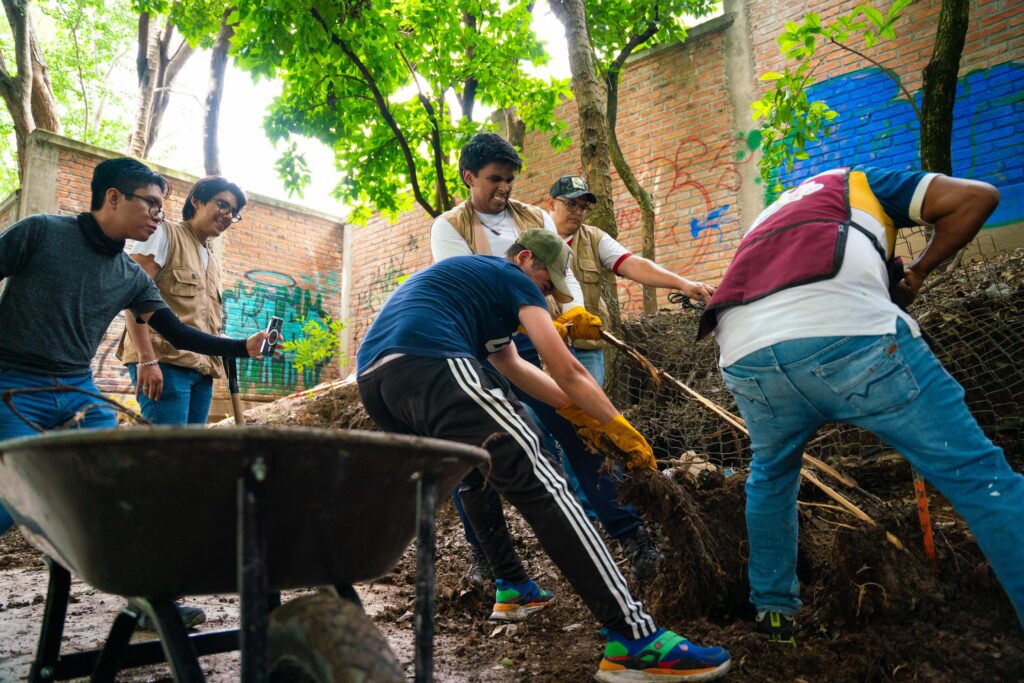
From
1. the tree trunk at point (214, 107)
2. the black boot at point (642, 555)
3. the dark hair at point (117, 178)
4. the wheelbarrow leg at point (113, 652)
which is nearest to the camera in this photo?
the wheelbarrow leg at point (113, 652)

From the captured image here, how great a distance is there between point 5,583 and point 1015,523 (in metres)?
4.40

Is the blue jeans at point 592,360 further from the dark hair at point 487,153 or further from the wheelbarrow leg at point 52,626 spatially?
the wheelbarrow leg at point 52,626

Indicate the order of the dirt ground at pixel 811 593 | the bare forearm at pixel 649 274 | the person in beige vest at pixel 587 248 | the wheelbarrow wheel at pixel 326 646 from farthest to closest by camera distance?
1. the person in beige vest at pixel 587 248
2. the bare forearm at pixel 649 274
3. the dirt ground at pixel 811 593
4. the wheelbarrow wheel at pixel 326 646

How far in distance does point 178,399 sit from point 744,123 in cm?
624

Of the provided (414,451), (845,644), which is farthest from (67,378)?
(845,644)

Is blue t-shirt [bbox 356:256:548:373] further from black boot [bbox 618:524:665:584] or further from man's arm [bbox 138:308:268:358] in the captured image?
black boot [bbox 618:524:665:584]

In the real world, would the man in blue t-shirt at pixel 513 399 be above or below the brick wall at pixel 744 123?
below

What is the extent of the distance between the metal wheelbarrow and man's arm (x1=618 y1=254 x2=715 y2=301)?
2082 millimetres

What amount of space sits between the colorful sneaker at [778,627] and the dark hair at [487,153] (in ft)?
7.24

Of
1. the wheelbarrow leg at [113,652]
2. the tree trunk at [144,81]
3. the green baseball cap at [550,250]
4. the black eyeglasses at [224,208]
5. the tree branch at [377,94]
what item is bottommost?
the wheelbarrow leg at [113,652]

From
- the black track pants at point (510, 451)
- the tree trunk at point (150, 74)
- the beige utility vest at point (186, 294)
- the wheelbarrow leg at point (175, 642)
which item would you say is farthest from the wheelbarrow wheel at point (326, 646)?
the tree trunk at point (150, 74)

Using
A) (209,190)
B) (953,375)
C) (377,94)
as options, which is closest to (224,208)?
(209,190)

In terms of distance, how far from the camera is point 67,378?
2354 millimetres

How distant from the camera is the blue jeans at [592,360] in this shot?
3.29 m
